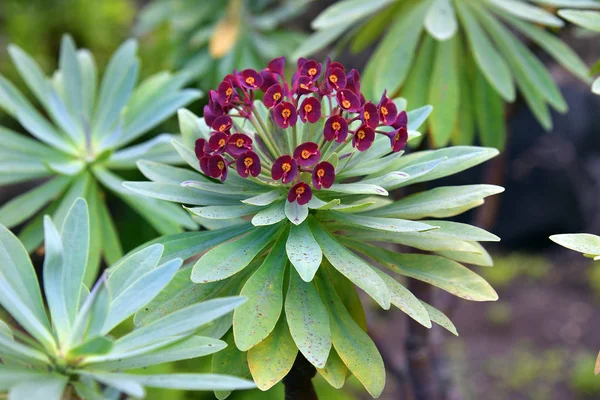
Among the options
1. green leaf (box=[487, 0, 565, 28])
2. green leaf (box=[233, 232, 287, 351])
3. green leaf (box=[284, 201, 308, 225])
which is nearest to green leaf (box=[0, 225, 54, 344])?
green leaf (box=[233, 232, 287, 351])

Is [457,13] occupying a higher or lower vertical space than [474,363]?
higher

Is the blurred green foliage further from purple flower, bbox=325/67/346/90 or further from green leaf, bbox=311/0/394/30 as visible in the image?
purple flower, bbox=325/67/346/90

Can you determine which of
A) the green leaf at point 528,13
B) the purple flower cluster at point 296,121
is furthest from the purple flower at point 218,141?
the green leaf at point 528,13

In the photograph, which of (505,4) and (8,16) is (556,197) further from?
(8,16)

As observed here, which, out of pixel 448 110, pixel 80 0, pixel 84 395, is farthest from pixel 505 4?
pixel 80 0

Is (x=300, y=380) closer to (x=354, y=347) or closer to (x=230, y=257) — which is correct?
(x=354, y=347)

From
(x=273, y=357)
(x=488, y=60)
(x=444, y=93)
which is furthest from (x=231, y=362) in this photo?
(x=488, y=60)
